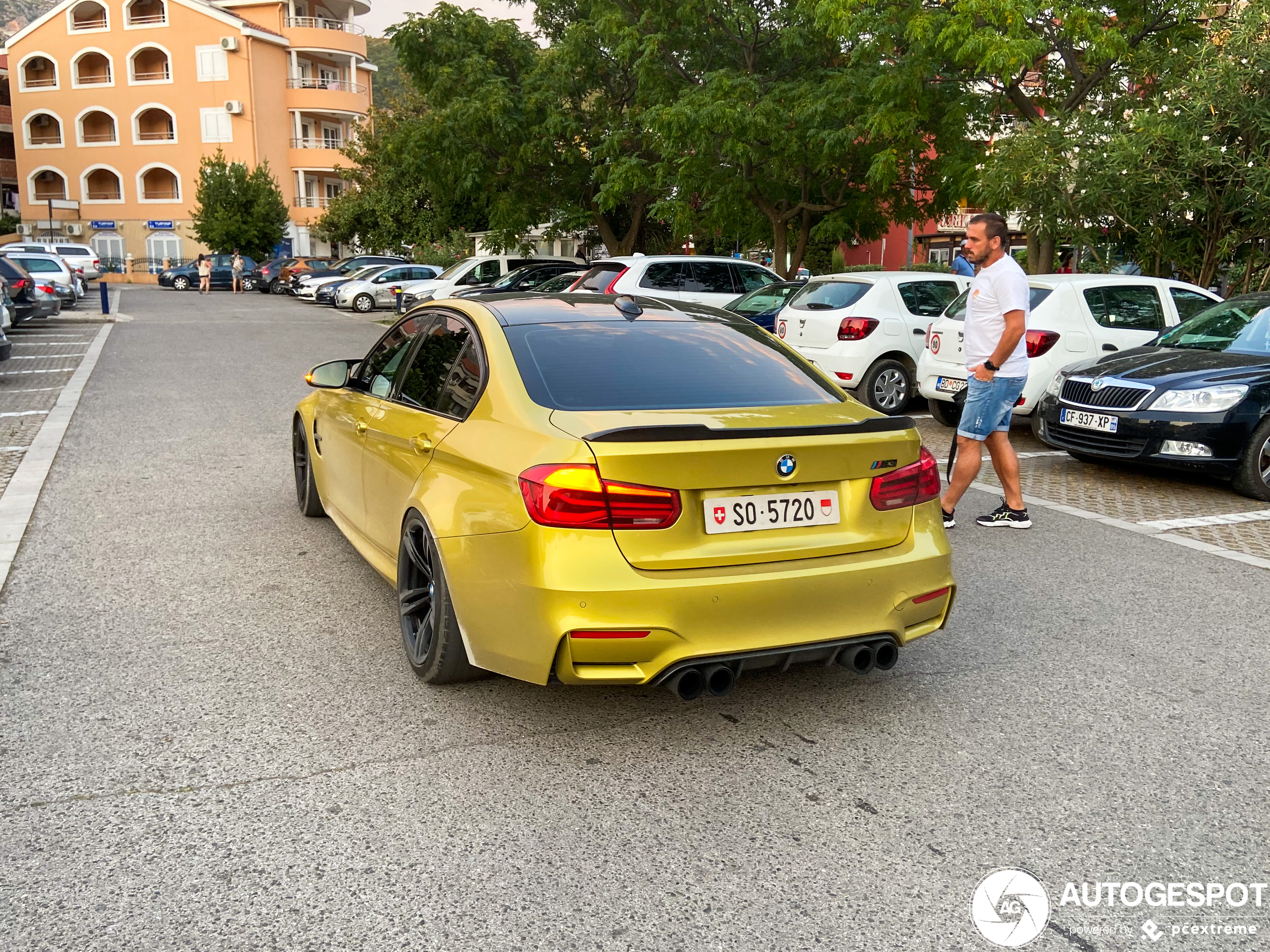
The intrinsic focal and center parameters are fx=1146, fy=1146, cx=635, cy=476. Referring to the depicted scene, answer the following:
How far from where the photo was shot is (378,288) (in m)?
34.5

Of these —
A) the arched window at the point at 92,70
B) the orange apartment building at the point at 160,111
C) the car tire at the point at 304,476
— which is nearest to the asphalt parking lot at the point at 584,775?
the car tire at the point at 304,476

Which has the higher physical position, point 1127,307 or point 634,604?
point 1127,307

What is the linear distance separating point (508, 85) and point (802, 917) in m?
26.6

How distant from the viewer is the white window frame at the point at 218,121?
66125mm

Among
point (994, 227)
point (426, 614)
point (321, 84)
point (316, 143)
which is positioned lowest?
point (426, 614)

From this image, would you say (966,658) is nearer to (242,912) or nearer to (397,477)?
(397,477)

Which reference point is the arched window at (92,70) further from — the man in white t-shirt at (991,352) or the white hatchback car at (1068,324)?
the man in white t-shirt at (991,352)

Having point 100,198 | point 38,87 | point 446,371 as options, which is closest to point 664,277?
point 446,371

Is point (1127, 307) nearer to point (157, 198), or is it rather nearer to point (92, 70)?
point (157, 198)

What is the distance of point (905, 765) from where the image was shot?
3732mm

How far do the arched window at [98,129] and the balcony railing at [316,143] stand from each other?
10.4 m

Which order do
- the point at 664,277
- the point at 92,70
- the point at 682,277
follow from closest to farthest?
the point at 664,277
the point at 682,277
the point at 92,70

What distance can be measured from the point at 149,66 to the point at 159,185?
6842 mm

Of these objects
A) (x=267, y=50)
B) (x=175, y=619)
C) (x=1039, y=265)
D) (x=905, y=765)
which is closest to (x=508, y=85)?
(x=1039, y=265)
